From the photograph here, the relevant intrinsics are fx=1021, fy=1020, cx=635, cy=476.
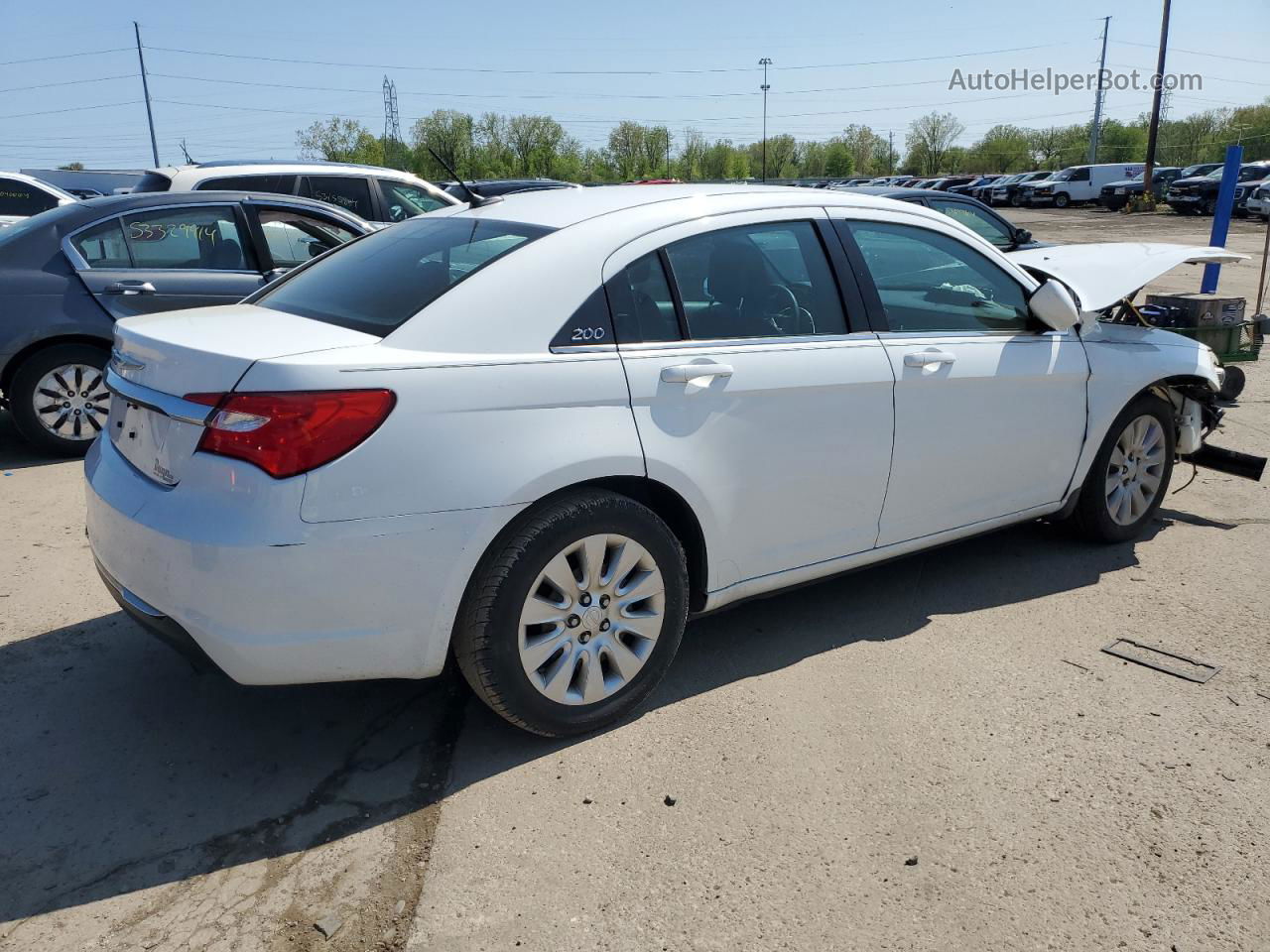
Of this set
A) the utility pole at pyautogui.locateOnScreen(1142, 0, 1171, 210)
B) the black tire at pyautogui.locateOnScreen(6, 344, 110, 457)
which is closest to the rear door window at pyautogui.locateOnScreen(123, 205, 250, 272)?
the black tire at pyautogui.locateOnScreen(6, 344, 110, 457)

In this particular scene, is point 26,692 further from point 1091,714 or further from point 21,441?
point 21,441

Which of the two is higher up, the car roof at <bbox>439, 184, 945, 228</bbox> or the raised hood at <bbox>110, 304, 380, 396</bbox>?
the car roof at <bbox>439, 184, 945, 228</bbox>

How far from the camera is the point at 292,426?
104 inches

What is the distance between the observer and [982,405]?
13.3 ft

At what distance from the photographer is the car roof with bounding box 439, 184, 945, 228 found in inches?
136

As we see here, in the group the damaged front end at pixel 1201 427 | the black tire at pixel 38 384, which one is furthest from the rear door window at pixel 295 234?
the damaged front end at pixel 1201 427

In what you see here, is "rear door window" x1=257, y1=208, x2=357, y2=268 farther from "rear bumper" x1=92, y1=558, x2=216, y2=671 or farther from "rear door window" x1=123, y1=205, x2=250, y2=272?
"rear bumper" x1=92, y1=558, x2=216, y2=671

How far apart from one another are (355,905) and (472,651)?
0.73 metres

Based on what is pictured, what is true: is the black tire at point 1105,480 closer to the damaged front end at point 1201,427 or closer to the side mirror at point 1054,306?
the damaged front end at point 1201,427

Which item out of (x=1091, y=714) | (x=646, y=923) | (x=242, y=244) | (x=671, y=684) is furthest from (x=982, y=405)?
(x=242, y=244)

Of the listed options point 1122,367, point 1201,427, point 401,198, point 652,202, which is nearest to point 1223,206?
point 1201,427

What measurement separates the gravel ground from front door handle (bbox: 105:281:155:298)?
2.96m

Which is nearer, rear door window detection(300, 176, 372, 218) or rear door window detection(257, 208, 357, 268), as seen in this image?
rear door window detection(257, 208, 357, 268)

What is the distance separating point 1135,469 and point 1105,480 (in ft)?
0.85
